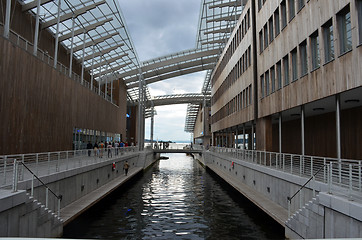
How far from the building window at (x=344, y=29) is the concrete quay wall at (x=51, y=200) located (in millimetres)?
12857

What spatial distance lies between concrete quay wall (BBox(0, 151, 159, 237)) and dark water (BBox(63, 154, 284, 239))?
33.5 inches

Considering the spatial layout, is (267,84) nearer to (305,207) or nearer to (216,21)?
(305,207)

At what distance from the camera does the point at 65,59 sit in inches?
1264

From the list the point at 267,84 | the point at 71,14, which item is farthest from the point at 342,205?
the point at 71,14

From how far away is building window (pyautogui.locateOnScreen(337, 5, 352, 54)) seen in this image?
12.1 metres

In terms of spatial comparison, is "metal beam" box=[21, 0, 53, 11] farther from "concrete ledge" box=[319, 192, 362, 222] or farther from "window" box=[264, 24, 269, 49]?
"concrete ledge" box=[319, 192, 362, 222]

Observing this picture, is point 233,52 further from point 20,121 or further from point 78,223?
point 78,223

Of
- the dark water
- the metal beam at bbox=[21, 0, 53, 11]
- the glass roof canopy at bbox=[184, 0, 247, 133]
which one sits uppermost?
the glass roof canopy at bbox=[184, 0, 247, 133]

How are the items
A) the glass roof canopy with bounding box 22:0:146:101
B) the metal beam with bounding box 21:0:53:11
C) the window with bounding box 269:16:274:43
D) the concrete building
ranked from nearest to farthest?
the concrete building < the window with bounding box 269:16:274:43 < the metal beam with bounding box 21:0:53:11 < the glass roof canopy with bounding box 22:0:146:101

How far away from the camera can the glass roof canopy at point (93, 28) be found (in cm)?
2567

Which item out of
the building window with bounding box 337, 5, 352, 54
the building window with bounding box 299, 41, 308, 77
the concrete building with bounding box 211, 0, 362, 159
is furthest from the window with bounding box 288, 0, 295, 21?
the building window with bounding box 337, 5, 352, 54

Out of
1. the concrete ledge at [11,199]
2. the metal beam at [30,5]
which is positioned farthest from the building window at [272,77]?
the metal beam at [30,5]

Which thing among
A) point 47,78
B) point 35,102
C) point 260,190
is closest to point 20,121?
point 35,102

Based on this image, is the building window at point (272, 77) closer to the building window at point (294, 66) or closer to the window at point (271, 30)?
the window at point (271, 30)
